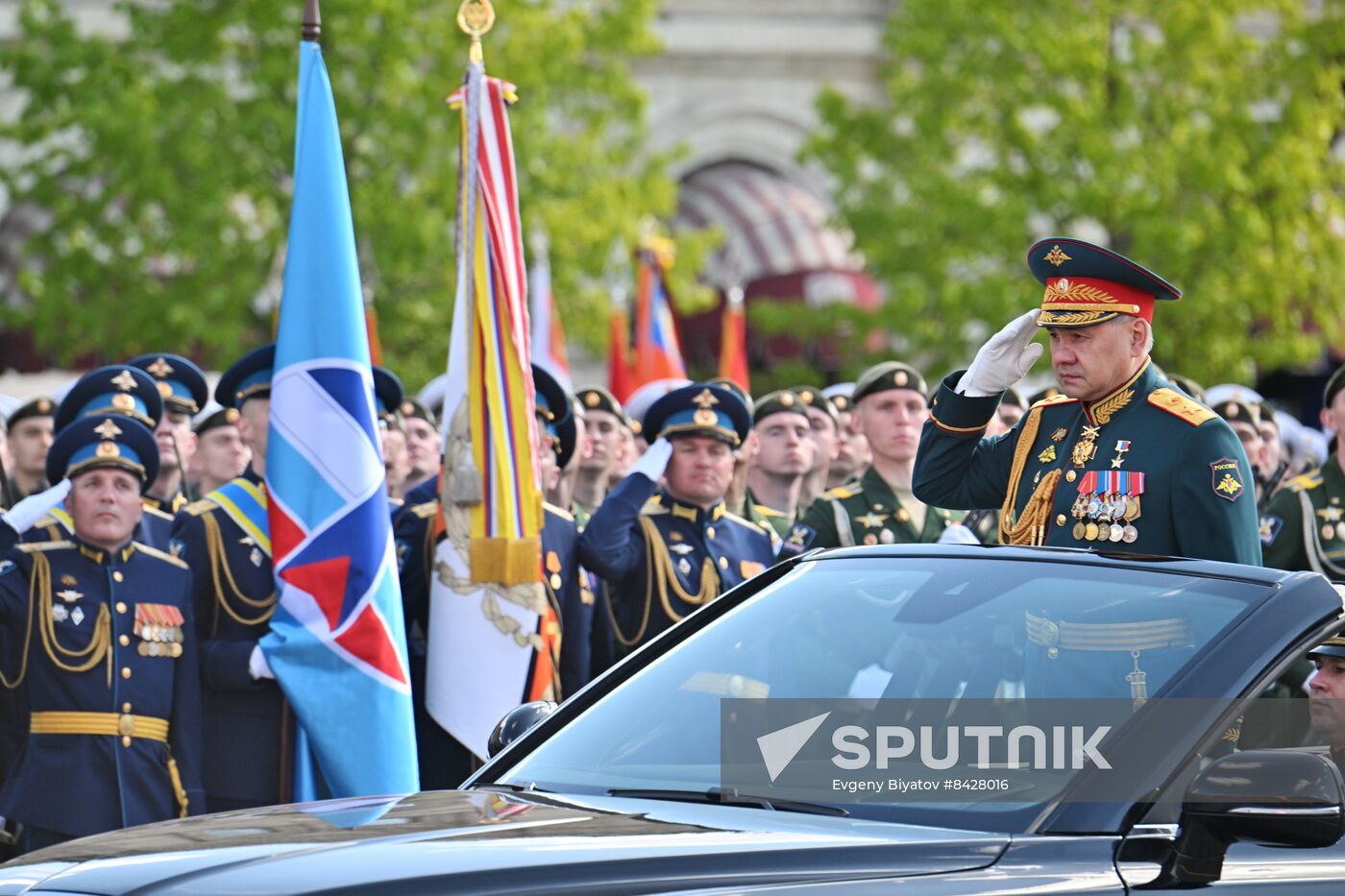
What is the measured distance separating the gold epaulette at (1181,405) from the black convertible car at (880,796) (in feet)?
3.87

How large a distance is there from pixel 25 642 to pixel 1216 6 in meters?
18.5

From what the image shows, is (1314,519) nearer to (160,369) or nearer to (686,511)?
(686,511)

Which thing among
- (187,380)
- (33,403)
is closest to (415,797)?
(187,380)

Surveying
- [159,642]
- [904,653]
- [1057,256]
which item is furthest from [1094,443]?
[159,642]

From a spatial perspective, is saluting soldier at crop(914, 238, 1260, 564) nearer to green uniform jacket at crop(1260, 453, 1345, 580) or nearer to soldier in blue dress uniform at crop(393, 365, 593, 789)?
soldier in blue dress uniform at crop(393, 365, 593, 789)

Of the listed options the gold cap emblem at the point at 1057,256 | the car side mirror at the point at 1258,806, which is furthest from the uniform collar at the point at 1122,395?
the car side mirror at the point at 1258,806

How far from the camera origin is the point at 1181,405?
18.4 feet

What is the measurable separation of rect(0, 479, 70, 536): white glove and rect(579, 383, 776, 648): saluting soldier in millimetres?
2040

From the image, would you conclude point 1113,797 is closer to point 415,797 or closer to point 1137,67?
point 415,797

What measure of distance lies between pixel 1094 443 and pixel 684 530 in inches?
131

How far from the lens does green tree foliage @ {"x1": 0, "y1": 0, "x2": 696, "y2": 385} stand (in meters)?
22.3

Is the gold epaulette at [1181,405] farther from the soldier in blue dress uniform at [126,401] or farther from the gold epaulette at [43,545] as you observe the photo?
the soldier in blue dress uniform at [126,401]

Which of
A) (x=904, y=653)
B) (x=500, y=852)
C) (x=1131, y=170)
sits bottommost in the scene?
(x=500, y=852)

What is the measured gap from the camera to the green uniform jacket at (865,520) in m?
8.59
